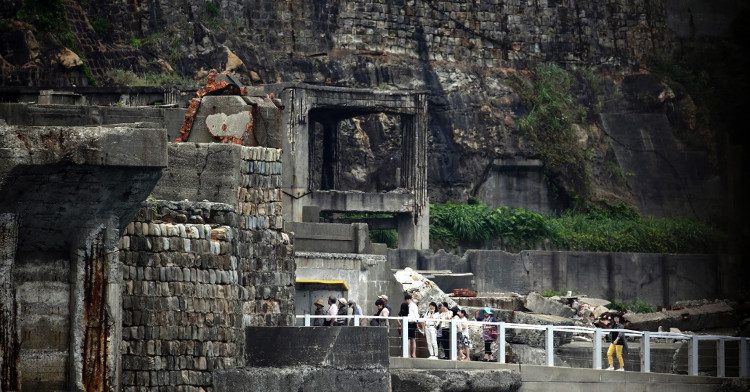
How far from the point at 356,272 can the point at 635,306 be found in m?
14.7

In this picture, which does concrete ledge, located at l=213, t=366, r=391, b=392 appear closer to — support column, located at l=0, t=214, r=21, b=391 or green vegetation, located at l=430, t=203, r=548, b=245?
support column, located at l=0, t=214, r=21, b=391

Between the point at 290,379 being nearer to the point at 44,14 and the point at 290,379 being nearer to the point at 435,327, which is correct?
the point at 435,327

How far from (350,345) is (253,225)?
1.86 metres

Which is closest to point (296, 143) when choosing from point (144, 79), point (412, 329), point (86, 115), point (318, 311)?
point (144, 79)

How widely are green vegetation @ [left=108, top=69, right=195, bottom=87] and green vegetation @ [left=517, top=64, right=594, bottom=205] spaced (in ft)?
37.7

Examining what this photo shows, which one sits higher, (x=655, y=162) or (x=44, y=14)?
(x=44, y=14)

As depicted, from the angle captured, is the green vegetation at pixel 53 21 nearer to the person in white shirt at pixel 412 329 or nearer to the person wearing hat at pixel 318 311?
the person wearing hat at pixel 318 311

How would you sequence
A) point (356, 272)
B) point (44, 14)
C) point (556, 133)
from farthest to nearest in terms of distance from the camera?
point (556, 133) < point (44, 14) < point (356, 272)

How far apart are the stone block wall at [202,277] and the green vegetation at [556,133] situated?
34025 millimetres

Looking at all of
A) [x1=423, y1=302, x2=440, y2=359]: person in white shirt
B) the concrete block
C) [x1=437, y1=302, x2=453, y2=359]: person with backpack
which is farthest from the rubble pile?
[x1=423, y1=302, x2=440, y2=359]: person in white shirt

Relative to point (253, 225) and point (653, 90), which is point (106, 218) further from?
point (653, 90)

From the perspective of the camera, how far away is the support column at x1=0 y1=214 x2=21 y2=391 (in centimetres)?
2077

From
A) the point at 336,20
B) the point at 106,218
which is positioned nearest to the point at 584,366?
the point at 106,218

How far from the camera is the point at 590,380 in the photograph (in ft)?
104
